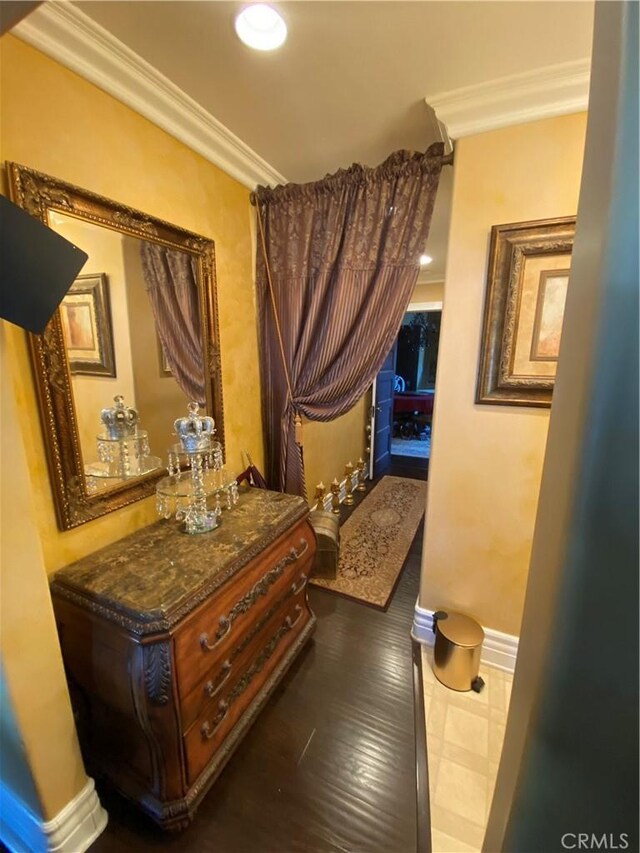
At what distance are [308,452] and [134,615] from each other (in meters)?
1.78

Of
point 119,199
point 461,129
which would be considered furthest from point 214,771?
point 461,129

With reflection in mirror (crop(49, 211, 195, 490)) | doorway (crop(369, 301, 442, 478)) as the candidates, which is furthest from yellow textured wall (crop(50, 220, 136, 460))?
doorway (crop(369, 301, 442, 478))

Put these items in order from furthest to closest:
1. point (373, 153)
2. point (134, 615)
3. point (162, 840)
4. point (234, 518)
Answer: point (373, 153) < point (234, 518) < point (162, 840) < point (134, 615)

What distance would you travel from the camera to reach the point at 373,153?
5.26ft

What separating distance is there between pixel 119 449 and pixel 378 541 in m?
2.02

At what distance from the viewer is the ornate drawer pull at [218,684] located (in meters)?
1.07

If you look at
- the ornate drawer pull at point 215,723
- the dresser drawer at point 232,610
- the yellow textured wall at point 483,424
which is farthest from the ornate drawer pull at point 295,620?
the yellow textured wall at point 483,424

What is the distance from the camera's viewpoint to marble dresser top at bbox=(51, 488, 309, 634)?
38.2 inches

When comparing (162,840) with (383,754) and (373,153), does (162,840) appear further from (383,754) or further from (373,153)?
(373,153)

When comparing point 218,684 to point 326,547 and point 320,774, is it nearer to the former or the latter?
point 320,774

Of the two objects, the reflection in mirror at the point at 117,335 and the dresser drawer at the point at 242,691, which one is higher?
the reflection in mirror at the point at 117,335

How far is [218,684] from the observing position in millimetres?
1118

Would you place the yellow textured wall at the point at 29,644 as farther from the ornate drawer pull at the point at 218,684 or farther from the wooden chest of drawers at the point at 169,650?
the ornate drawer pull at the point at 218,684

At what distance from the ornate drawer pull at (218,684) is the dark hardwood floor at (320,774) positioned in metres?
0.40
